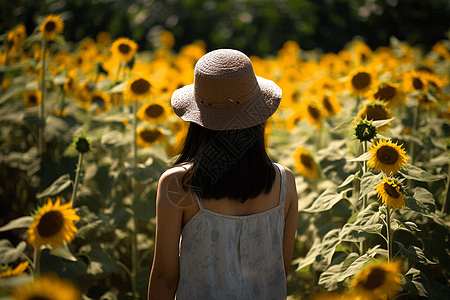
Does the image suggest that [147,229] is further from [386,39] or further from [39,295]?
[386,39]

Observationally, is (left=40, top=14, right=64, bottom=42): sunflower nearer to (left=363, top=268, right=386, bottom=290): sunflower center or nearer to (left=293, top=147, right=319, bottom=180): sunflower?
(left=293, top=147, right=319, bottom=180): sunflower

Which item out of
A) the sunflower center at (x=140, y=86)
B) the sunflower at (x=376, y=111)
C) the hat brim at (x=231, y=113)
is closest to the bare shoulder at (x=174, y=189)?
the hat brim at (x=231, y=113)

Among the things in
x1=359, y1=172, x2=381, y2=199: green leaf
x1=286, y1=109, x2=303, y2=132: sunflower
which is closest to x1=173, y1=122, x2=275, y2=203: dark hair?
x1=359, y1=172, x2=381, y2=199: green leaf

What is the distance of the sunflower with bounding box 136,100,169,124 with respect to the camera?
2.09m

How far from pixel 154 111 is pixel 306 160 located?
3.18 feet

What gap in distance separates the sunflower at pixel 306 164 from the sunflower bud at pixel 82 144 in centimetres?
120

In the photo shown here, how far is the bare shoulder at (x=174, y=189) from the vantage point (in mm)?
1155

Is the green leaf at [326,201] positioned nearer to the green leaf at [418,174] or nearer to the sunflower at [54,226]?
the green leaf at [418,174]

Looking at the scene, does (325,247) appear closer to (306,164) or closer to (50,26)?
(306,164)

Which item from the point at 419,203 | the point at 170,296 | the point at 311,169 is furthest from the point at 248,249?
the point at 311,169

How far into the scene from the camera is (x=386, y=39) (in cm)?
584

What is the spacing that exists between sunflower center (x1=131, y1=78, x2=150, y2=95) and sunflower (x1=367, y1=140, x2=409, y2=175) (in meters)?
1.33

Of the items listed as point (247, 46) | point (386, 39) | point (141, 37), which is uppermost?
point (141, 37)

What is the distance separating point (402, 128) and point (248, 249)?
1489 mm
